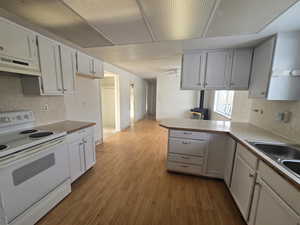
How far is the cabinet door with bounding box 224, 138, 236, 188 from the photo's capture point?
6.04ft

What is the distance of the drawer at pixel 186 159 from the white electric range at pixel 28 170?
5.52 feet

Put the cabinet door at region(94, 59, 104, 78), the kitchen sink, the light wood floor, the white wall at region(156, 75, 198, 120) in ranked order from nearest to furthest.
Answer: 1. the kitchen sink
2. the light wood floor
3. the cabinet door at region(94, 59, 104, 78)
4. the white wall at region(156, 75, 198, 120)

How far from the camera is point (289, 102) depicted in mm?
1668

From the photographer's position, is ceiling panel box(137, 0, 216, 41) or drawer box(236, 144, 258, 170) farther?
drawer box(236, 144, 258, 170)

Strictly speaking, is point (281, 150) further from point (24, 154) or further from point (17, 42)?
point (17, 42)

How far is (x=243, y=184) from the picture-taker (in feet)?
4.91

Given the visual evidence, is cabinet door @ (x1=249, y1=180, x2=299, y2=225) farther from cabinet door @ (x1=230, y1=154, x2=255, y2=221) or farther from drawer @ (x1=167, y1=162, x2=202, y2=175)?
drawer @ (x1=167, y1=162, x2=202, y2=175)

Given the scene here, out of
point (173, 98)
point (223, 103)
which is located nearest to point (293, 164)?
point (223, 103)

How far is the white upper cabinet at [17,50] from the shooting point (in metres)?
1.37

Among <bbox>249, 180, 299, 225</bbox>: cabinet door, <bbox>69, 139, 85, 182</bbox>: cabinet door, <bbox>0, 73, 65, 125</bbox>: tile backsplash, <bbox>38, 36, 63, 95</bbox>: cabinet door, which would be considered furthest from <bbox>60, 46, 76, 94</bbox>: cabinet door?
<bbox>249, 180, 299, 225</bbox>: cabinet door

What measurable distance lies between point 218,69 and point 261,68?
63 centimetres

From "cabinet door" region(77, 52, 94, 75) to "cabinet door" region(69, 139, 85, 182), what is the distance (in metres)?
1.42

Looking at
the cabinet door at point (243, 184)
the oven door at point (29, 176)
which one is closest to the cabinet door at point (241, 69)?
the cabinet door at point (243, 184)

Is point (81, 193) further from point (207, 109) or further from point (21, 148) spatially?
point (207, 109)
